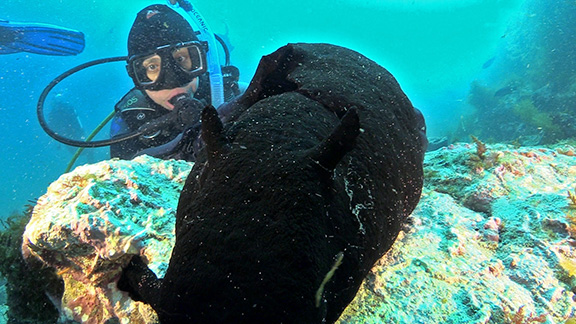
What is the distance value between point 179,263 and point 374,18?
108858 millimetres

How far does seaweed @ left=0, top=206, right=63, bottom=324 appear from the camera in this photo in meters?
1.73

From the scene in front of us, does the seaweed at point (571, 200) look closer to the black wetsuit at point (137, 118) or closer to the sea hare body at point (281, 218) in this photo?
the sea hare body at point (281, 218)

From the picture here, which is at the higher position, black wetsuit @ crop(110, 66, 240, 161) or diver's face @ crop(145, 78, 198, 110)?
diver's face @ crop(145, 78, 198, 110)

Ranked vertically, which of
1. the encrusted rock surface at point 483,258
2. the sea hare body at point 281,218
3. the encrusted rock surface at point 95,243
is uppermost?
the encrusted rock surface at point 483,258

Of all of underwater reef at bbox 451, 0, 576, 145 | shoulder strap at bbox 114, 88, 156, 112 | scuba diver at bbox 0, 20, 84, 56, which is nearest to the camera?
shoulder strap at bbox 114, 88, 156, 112

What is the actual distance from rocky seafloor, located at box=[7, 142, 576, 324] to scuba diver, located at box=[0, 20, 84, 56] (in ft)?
22.6

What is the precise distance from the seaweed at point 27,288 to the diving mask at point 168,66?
140 inches

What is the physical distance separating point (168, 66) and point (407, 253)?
15.0ft

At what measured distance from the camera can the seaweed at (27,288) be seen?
1.73 meters

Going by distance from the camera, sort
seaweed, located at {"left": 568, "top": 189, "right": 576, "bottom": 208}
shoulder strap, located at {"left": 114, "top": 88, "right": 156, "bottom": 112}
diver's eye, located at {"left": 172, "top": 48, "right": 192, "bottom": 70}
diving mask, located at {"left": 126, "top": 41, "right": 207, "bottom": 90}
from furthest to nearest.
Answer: shoulder strap, located at {"left": 114, "top": 88, "right": 156, "bottom": 112}, diver's eye, located at {"left": 172, "top": 48, "right": 192, "bottom": 70}, diving mask, located at {"left": 126, "top": 41, "right": 207, "bottom": 90}, seaweed, located at {"left": 568, "top": 189, "right": 576, "bottom": 208}

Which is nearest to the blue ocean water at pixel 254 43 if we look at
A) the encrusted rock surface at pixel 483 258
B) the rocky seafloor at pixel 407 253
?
the encrusted rock surface at pixel 483 258

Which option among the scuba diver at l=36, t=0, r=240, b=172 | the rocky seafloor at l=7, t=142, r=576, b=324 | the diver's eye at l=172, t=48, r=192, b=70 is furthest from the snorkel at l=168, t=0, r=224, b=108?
the rocky seafloor at l=7, t=142, r=576, b=324

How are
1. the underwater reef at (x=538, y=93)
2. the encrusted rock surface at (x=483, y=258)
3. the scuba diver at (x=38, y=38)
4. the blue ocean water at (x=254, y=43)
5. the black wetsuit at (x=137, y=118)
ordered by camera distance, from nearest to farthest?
the encrusted rock surface at (x=483, y=258) < the black wetsuit at (x=137, y=118) < the scuba diver at (x=38, y=38) < the underwater reef at (x=538, y=93) < the blue ocean water at (x=254, y=43)

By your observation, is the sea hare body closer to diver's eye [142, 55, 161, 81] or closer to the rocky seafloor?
the rocky seafloor
